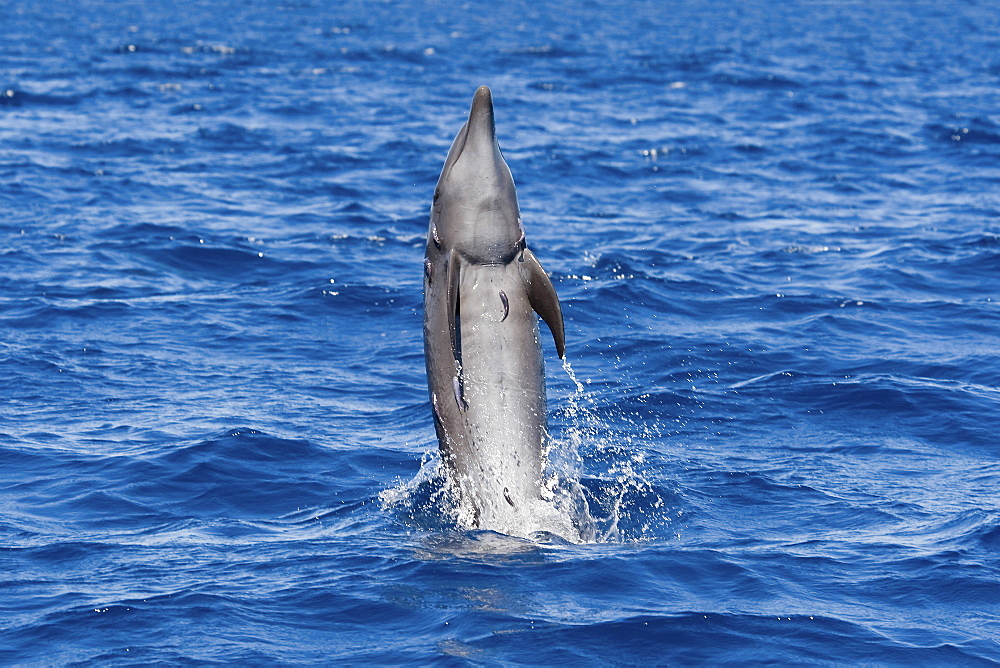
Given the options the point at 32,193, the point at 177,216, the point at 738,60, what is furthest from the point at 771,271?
the point at 738,60

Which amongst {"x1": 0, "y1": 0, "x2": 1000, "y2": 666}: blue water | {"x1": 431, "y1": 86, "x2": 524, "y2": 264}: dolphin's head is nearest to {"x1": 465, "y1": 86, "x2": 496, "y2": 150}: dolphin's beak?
{"x1": 431, "y1": 86, "x2": 524, "y2": 264}: dolphin's head

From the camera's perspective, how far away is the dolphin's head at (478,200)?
1030 centimetres

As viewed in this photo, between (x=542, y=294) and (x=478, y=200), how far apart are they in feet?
2.92

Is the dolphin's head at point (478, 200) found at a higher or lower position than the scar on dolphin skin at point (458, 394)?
higher

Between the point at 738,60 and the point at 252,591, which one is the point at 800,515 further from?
the point at 738,60

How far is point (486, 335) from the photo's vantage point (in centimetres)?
1072

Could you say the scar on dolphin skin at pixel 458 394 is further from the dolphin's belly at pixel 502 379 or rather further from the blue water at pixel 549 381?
the blue water at pixel 549 381

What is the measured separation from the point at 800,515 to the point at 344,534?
152 inches

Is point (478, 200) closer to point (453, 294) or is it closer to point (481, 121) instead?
point (481, 121)

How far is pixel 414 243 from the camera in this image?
22.1 m

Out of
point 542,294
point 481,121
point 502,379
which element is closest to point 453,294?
point 542,294

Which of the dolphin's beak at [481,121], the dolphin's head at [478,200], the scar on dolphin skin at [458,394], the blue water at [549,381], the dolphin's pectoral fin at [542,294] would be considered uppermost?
the dolphin's beak at [481,121]

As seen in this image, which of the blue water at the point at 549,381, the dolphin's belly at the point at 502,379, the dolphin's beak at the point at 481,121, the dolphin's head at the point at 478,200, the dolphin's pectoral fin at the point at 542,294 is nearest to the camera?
the blue water at the point at 549,381

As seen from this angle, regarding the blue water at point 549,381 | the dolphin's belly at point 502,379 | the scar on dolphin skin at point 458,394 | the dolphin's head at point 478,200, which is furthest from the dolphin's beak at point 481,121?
the blue water at point 549,381
